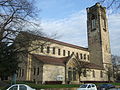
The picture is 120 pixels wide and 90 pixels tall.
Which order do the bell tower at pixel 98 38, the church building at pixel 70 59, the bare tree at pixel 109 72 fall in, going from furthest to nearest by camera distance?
1. the bell tower at pixel 98 38
2. the bare tree at pixel 109 72
3. the church building at pixel 70 59

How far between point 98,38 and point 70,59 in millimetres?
21125

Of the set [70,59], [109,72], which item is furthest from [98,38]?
[70,59]

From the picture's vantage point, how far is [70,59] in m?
45.4

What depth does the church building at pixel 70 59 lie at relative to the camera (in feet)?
129

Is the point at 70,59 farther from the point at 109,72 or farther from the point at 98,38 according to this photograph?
the point at 98,38

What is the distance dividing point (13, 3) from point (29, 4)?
82.3 inches

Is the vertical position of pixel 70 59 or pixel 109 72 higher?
pixel 70 59

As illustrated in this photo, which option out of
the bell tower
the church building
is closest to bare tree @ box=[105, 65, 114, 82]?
the church building

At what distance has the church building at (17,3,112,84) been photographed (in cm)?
3931

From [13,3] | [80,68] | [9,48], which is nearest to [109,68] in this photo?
[80,68]

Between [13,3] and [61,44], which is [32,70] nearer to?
[61,44]

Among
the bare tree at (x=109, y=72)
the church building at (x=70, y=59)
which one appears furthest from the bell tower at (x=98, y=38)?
the bare tree at (x=109, y=72)

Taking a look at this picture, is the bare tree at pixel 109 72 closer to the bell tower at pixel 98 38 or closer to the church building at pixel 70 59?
the church building at pixel 70 59

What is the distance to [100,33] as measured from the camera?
200 feet
